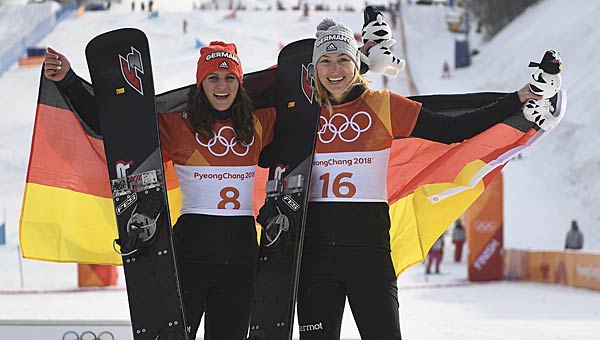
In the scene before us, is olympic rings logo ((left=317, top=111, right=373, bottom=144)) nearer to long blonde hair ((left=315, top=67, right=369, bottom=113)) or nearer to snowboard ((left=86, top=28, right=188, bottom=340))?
long blonde hair ((left=315, top=67, right=369, bottom=113))

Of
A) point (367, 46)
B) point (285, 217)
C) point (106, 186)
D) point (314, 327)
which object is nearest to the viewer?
point (314, 327)

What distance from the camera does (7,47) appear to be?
154 ft

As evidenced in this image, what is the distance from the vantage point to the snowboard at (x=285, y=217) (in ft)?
15.6

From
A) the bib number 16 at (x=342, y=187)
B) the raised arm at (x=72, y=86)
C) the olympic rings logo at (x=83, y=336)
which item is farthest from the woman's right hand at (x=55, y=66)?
the olympic rings logo at (x=83, y=336)

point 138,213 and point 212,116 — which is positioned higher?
point 212,116

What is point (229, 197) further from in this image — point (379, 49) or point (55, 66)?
point (379, 49)

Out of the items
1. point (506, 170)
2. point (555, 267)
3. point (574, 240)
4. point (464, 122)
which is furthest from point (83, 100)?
point (506, 170)

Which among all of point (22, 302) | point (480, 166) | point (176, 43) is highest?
point (176, 43)

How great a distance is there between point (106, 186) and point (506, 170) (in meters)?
21.5

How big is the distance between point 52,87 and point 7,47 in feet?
143

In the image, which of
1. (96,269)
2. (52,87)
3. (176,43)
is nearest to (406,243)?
(52,87)

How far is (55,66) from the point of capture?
5.05 meters

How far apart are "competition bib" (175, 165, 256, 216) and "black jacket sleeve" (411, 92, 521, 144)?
81cm

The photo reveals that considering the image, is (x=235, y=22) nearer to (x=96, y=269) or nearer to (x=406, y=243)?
(x=96, y=269)
